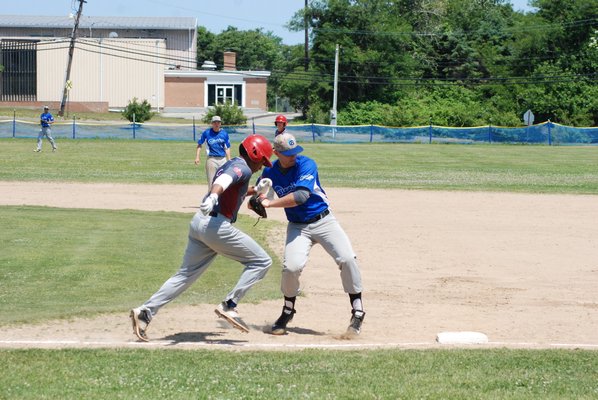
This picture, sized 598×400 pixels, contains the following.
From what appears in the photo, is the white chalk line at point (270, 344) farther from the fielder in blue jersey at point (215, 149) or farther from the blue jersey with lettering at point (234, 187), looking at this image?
the fielder in blue jersey at point (215, 149)

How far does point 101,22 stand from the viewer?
320ft

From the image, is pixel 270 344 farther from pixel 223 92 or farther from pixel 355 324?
pixel 223 92

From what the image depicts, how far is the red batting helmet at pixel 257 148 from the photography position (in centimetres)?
912

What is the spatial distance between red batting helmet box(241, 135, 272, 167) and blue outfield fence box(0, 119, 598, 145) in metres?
43.8

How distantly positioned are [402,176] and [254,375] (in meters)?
25.6

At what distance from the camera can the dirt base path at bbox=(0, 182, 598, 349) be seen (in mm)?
9602

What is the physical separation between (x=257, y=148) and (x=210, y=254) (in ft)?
3.69

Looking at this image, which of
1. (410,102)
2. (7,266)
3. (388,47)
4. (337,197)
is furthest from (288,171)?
(388,47)

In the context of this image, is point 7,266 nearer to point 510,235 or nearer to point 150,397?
point 150,397

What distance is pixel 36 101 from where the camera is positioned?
83.2 m

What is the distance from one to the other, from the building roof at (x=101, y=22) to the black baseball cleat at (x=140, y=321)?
88.2 meters

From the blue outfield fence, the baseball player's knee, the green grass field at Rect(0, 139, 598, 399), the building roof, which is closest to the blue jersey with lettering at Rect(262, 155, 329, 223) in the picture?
the baseball player's knee

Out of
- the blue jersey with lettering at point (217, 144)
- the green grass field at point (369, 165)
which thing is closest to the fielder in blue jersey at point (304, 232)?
the blue jersey with lettering at point (217, 144)

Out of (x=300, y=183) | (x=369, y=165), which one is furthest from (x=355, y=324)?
(x=369, y=165)
